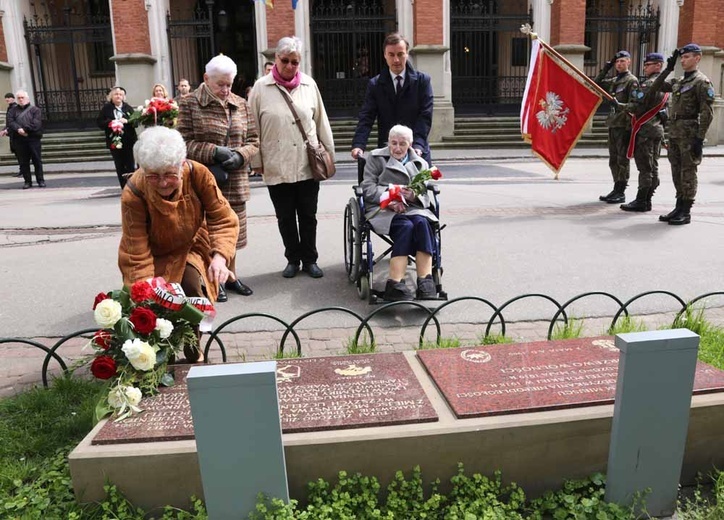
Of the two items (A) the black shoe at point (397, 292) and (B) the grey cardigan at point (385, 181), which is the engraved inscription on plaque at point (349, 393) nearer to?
(A) the black shoe at point (397, 292)

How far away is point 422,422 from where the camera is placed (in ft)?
9.68

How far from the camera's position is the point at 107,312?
3164 mm

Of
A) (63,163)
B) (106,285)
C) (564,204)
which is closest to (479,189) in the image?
(564,204)

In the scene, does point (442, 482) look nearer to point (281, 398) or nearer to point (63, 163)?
point (281, 398)

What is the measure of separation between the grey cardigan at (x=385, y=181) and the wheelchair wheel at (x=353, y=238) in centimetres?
13

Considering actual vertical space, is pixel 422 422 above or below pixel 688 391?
below

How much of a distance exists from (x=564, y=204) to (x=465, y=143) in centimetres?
1058

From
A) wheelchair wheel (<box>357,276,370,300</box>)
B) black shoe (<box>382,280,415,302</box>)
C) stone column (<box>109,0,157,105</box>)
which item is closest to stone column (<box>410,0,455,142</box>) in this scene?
stone column (<box>109,0,157,105</box>)

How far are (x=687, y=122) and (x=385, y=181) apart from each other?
4387 millimetres

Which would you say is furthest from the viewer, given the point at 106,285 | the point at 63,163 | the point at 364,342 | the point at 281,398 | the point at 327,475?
the point at 63,163

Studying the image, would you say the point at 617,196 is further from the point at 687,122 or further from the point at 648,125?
the point at 687,122

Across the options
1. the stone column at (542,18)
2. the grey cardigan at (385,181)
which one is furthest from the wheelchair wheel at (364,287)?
the stone column at (542,18)

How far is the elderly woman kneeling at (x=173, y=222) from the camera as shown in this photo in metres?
3.42

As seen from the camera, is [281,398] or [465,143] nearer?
[281,398]
